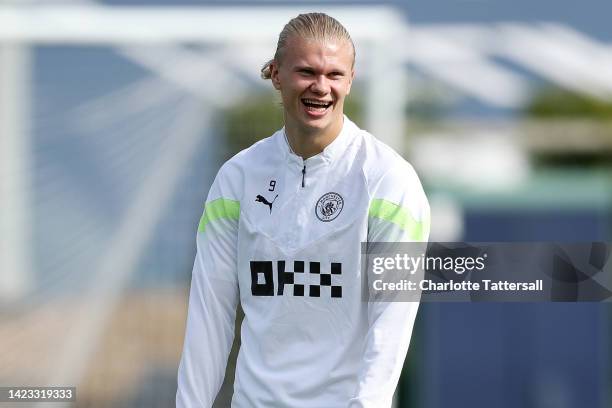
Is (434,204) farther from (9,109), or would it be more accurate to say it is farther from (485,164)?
(9,109)

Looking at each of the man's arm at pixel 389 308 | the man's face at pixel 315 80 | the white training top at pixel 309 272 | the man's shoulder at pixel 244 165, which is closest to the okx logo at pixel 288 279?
the white training top at pixel 309 272

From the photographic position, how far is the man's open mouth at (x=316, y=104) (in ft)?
10.2

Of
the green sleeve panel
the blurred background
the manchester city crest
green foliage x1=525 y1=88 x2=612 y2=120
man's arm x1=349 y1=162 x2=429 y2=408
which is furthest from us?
green foliage x1=525 y1=88 x2=612 y2=120

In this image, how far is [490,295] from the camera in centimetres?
388

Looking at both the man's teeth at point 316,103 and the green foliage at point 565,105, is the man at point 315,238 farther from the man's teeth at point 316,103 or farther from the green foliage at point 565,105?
the green foliage at point 565,105

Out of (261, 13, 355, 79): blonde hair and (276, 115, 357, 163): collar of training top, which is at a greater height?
(261, 13, 355, 79): blonde hair

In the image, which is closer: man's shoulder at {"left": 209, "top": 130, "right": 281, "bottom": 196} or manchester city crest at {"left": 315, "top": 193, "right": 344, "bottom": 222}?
manchester city crest at {"left": 315, "top": 193, "right": 344, "bottom": 222}

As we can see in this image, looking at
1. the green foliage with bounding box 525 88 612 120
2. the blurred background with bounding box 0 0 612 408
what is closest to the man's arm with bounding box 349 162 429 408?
the blurred background with bounding box 0 0 612 408

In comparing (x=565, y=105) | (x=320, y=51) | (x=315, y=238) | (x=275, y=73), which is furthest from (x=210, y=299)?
(x=565, y=105)

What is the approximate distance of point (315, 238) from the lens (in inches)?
124

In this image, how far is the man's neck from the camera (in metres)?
3.18

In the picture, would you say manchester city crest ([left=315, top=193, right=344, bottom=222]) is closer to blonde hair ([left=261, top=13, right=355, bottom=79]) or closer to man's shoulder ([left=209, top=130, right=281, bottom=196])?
man's shoulder ([left=209, top=130, right=281, bottom=196])

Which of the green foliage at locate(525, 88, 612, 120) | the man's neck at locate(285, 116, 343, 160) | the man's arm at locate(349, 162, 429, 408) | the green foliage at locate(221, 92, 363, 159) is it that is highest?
the green foliage at locate(525, 88, 612, 120)

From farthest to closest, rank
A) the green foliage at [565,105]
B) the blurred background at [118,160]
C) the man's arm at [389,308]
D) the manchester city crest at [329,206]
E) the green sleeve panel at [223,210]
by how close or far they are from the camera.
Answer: the green foliage at [565,105], the blurred background at [118,160], the green sleeve panel at [223,210], the manchester city crest at [329,206], the man's arm at [389,308]
